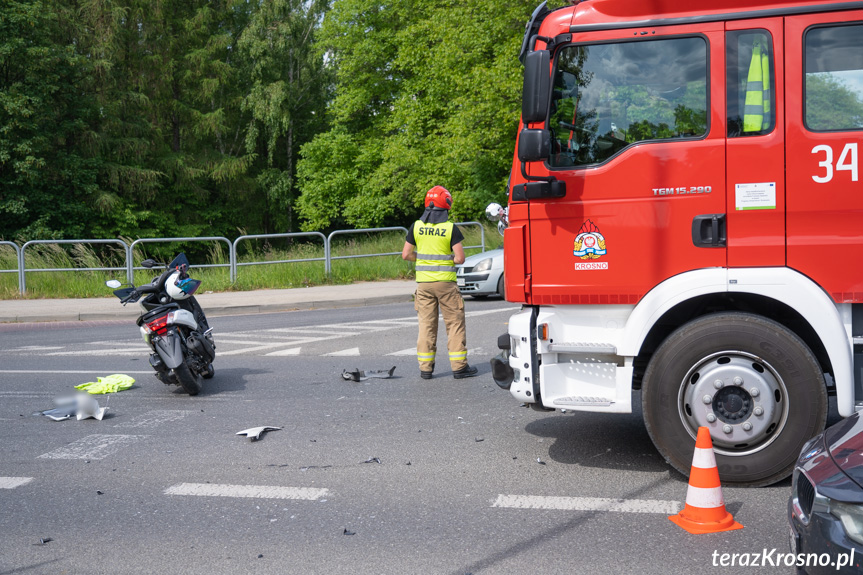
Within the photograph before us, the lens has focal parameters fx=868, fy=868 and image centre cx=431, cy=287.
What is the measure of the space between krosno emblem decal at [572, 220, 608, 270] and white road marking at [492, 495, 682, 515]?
1.37 metres

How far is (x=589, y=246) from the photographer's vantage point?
525 centimetres

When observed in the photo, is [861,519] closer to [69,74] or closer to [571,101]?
[571,101]

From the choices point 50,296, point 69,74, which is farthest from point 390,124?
point 50,296

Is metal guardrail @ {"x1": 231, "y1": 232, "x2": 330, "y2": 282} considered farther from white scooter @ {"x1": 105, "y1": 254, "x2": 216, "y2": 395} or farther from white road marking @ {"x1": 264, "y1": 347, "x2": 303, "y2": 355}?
white scooter @ {"x1": 105, "y1": 254, "x2": 216, "y2": 395}

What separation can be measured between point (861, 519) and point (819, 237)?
7.99 ft

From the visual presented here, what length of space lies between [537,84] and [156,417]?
4.39 m

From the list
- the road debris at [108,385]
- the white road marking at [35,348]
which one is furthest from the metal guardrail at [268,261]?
the road debris at [108,385]

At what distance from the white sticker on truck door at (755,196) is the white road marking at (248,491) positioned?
9.59ft

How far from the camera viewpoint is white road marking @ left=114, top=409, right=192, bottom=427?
280 inches

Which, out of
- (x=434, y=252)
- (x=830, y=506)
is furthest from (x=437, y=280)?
(x=830, y=506)

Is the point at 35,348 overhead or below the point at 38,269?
below

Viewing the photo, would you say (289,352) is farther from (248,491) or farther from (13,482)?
(248,491)

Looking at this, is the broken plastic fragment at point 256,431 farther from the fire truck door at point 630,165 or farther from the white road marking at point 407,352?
the white road marking at point 407,352

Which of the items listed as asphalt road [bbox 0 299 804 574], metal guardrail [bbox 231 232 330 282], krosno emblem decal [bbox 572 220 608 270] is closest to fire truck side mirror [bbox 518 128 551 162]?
krosno emblem decal [bbox 572 220 608 270]
